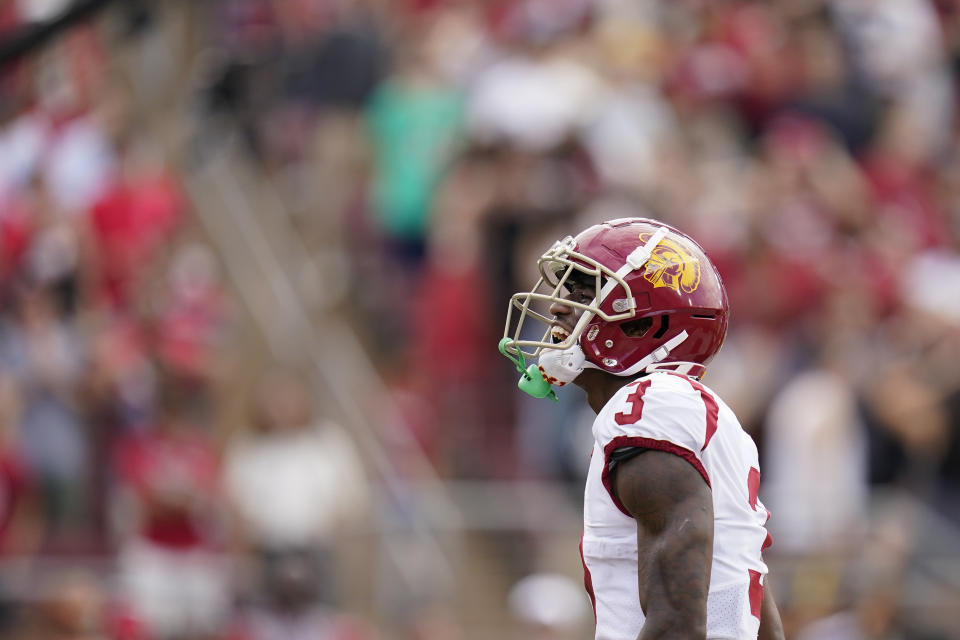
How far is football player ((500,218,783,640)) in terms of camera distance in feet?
11.8

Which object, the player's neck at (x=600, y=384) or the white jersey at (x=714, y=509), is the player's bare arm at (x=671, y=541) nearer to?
the white jersey at (x=714, y=509)

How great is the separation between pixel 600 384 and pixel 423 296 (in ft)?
25.1

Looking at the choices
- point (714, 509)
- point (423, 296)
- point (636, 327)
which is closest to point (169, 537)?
point (423, 296)

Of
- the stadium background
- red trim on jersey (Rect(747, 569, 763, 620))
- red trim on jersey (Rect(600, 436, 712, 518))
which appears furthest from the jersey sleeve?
the stadium background

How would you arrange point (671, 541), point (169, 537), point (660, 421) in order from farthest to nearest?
point (169, 537) → point (660, 421) → point (671, 541)

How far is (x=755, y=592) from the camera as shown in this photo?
3.89 m

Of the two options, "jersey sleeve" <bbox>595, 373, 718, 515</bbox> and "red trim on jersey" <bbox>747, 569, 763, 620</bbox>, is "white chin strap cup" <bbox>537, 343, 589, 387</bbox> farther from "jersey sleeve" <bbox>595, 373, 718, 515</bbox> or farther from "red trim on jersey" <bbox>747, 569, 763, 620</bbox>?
"red trim on jersey" <bbox>747, 569, 763, 620</bbox>

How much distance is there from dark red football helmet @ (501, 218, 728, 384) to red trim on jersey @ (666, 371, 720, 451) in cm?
14

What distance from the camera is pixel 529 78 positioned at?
11.8 m

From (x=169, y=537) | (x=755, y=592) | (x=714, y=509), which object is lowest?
(x=169, y=537)

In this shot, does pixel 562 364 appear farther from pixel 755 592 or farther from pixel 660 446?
pixel 755 592

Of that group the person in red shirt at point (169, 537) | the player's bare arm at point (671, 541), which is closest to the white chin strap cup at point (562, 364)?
the player's bare arm at point (671, 541)

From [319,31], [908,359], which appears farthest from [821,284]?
[319,31]

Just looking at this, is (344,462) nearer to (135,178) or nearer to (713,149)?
(135,178)
